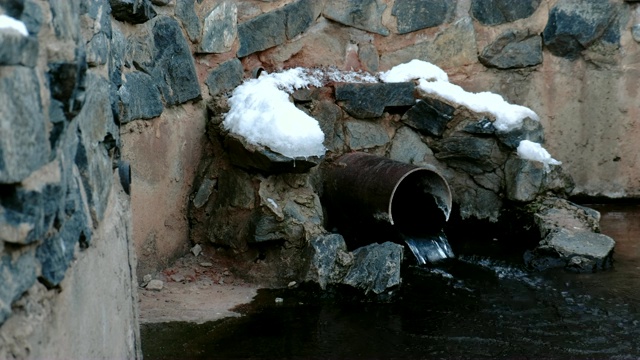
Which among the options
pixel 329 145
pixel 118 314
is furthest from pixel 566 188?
pixel 118 314

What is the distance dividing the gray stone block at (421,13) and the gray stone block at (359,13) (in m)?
0.11

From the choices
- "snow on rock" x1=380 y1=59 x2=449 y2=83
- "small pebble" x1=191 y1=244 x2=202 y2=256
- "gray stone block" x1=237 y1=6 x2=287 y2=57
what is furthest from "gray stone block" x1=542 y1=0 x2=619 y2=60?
"small pebble" x1=191 y1=244 x2=202 y2=256

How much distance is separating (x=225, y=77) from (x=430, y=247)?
5.03 feet

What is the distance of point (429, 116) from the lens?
16.5 feet

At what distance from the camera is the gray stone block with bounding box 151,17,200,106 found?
3879mm

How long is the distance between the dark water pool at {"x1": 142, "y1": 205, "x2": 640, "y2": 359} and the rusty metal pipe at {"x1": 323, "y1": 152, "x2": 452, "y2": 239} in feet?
1.43

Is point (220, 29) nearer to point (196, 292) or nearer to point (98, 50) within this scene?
point (196, 292)

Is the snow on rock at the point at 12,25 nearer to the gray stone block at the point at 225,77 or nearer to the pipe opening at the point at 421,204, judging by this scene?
the gray stone block at the point at 225,77

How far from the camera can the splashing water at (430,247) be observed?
4.45 m

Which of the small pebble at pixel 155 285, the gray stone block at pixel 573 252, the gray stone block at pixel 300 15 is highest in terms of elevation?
the gray stone block at pixel 300 15

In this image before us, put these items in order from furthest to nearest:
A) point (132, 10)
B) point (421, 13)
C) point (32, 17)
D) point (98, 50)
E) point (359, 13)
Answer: point (421, 13), point (359, 13), point (132, 10), point (98, 50), point (32, 17)

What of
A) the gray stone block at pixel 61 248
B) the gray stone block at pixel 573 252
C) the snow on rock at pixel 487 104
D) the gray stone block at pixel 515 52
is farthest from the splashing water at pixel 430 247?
the gray stone block at pixel 61 248

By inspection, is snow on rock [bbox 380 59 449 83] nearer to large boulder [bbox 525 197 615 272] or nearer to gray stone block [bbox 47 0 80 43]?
large boulder [bbox 525 197 615 272]

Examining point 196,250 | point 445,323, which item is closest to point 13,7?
point 445,323
